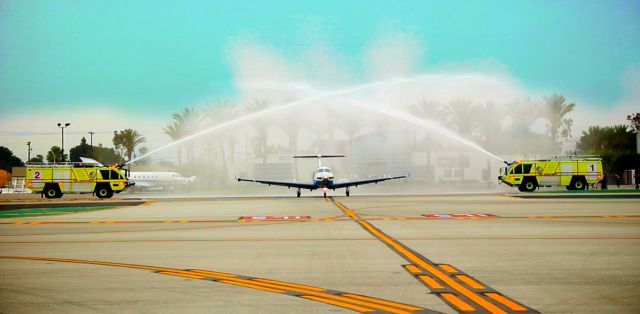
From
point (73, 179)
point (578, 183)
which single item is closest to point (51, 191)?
point (73, 179)

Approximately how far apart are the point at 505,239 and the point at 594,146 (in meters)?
125

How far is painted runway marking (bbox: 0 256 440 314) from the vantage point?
8.94 metres

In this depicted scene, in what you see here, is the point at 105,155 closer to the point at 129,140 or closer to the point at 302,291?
the point at 129,140

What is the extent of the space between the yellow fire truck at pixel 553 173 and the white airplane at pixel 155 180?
51.1m

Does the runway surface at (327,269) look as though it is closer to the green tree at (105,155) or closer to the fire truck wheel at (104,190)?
the fire truck wheel at (104,190)

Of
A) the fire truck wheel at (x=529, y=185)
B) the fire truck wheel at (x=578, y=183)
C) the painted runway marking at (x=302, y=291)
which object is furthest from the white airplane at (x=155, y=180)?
the painted runway marking at (x=302, y=291)

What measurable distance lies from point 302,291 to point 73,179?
54.6 meters

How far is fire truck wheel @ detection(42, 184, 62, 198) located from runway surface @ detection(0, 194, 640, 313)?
37989 mm

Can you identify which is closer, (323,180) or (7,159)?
(323,180)

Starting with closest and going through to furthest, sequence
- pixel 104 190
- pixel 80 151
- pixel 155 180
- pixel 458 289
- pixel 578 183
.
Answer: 1. pixel 458 289
2. pixel 104 190
3. pixel 578 183
4. pixel 155 180
5. pixel 80 151

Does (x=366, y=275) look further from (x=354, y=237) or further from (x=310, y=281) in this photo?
(x=354, y=237)

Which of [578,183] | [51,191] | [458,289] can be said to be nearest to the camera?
[458,289]

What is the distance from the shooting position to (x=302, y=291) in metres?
10.5

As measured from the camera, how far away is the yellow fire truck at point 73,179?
5941 cm
